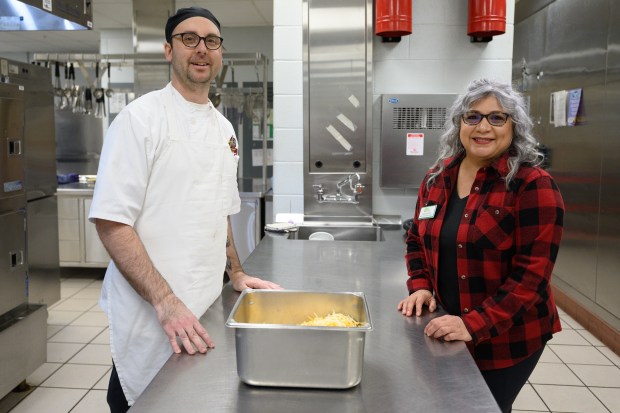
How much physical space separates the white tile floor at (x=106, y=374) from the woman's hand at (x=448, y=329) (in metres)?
1.68

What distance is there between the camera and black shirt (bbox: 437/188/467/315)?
5.49 feet

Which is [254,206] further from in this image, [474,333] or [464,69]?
[474,333]

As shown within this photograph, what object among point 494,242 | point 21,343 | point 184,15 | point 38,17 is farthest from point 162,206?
point 38,17

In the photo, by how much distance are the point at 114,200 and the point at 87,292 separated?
3.77 meters

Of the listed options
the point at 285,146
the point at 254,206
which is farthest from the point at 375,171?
the point at 254,206

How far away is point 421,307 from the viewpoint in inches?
65.8

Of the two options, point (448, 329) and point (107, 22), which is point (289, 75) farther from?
point (107, 22)

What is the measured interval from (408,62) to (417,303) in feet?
6.92

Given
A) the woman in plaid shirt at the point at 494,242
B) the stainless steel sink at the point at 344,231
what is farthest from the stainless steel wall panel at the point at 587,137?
the woman in plaid shirt at the point at 494,242

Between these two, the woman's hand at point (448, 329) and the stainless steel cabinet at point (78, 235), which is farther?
the stainless steel cabinet at point (78, 235)

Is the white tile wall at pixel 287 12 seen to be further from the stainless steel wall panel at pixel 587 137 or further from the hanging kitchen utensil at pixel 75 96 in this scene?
the hanging kitchen utensil at pixel 75 96

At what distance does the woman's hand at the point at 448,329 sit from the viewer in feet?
4.73

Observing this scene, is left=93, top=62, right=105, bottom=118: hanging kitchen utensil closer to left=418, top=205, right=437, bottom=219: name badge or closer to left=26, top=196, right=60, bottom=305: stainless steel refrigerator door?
→ left=26, top=196, right=60, bottom=305: stainless steel refrigerator door

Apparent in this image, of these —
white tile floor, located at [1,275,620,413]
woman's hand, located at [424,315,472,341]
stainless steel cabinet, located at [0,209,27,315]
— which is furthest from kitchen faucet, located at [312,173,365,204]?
woman's hand, located at [424,315,472,341]
